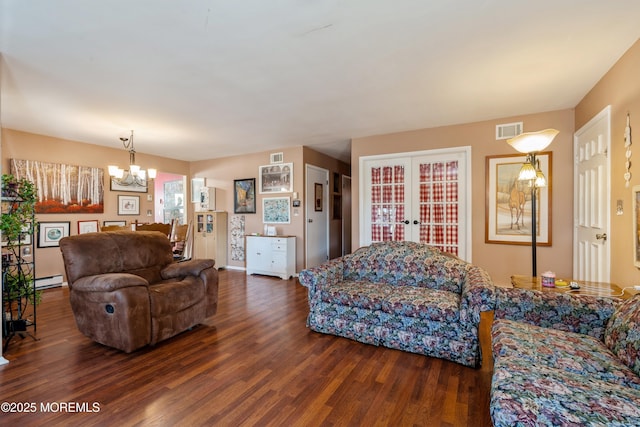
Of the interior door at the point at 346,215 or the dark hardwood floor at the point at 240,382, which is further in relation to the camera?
the interior door at the point at 346,215

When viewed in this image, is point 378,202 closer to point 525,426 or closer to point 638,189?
point 638,189

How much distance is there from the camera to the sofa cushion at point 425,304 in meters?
2.37

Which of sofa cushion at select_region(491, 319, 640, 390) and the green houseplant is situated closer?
sofa cushion at select_region(491, 319, 640, 390)

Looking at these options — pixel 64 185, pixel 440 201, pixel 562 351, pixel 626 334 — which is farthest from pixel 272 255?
pixel 626 334

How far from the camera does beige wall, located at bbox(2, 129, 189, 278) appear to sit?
4.39m

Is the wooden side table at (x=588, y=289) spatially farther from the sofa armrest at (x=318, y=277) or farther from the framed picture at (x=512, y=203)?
the sofa armrest at (x=318, y=277)

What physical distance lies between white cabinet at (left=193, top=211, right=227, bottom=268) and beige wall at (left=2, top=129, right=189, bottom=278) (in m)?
1.03

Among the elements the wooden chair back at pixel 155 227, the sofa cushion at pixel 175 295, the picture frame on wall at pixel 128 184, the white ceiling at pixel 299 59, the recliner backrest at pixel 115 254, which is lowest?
the sofa cushion at pixel 175 295

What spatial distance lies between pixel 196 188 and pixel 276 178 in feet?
7.61

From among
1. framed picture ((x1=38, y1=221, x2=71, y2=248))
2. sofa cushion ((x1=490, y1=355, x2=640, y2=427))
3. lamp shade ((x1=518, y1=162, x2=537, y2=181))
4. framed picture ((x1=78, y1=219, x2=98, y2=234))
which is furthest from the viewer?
framed picture ((x1=78, y1=219, x2=98, y2=234))

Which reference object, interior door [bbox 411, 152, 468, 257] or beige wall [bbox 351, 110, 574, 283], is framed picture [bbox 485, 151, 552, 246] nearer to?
beige wall [bbox 351, 110, 574, 283]

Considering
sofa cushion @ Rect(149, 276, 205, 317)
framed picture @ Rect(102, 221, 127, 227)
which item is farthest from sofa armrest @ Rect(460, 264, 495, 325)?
framed picture @ Rect(102, 221, 127, 227)

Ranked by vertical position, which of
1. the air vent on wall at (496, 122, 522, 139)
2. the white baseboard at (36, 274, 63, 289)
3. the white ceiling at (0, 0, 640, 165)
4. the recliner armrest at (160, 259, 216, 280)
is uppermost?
the white ceiling at (0, 0, 640, 165)

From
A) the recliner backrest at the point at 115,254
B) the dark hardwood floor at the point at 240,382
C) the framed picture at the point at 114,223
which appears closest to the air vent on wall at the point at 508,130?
the dark hardwood floor at the point at 240,382
